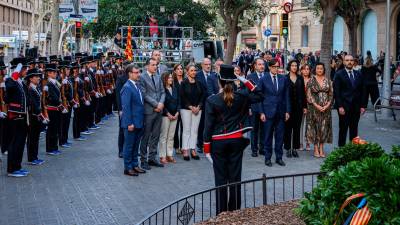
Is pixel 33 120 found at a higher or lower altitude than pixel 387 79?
lower

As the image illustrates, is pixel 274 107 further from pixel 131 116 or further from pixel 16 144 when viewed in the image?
pixel 16 144

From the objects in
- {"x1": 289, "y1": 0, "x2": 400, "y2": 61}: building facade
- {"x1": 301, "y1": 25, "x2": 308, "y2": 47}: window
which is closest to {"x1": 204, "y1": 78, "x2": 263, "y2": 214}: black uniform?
{"x1": 289, "y1": 0, "x2": 400, "y2": 61}: building facade

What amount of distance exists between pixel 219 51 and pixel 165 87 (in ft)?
61.9

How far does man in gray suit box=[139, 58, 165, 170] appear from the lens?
41.0ft

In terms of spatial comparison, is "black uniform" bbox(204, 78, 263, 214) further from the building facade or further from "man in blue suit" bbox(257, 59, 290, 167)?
the building facade

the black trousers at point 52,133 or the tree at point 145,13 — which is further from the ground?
the tree at point 145,13

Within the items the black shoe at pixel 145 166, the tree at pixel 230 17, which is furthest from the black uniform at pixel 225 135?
the tree at pixel 230 17

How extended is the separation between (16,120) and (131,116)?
6.23ft

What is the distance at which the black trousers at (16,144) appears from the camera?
38.3 feet

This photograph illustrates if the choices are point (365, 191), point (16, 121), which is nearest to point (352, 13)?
point (16, 121)

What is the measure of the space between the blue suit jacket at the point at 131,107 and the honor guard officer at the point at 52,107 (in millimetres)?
2821

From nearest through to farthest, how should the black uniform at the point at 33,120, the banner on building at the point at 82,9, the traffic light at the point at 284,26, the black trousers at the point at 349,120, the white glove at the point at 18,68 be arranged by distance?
the white glove at the point at 18,68 → the black uniform at the point at 33,120 → the black trousers at the point at 349,120 → the banner on building at the point at 82,9 → the traffic light at the point at 284,26

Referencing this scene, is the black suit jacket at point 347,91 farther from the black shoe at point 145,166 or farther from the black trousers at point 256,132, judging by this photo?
the black shoe at point 145,166

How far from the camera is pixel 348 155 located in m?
6.43
